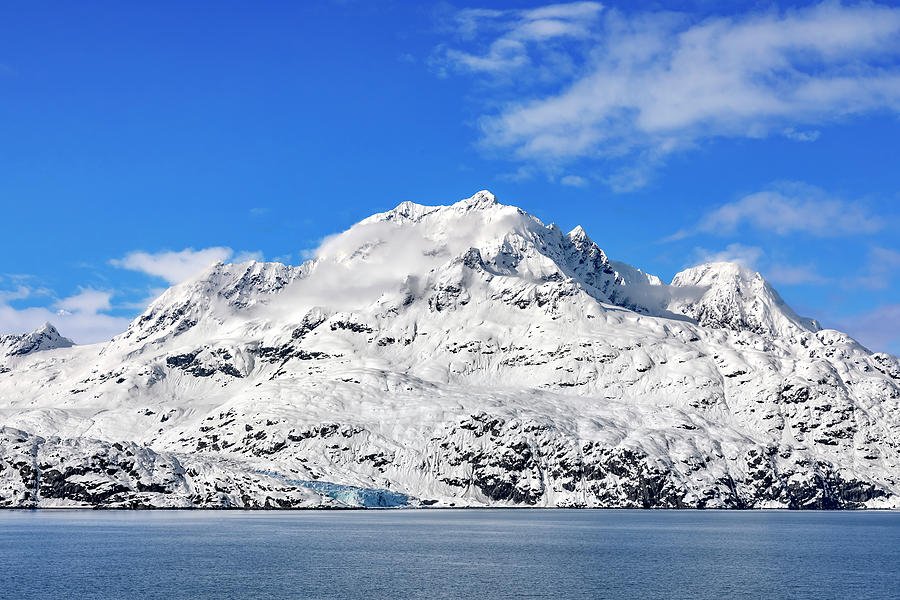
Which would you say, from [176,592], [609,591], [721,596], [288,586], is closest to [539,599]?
[609,591]

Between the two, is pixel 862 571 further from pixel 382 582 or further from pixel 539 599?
pixel 382 582

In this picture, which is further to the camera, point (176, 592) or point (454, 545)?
point (454, 545)

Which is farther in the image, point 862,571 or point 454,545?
point 454,545

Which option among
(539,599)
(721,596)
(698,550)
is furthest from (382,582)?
(698,550)

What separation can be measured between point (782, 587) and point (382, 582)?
52.1 metres

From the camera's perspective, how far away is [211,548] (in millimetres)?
172375

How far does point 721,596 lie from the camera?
118 m

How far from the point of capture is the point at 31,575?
5074 inches

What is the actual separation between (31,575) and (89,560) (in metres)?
21.4

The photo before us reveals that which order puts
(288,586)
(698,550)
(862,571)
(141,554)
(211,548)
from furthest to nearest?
(698,550), (211,548), (141,554), (862,571), (288,586)

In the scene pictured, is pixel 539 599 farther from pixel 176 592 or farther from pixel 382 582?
pixel 176 592

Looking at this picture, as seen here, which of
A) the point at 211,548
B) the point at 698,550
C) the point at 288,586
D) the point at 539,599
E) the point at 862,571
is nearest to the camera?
the point at 539,599

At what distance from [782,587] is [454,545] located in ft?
249

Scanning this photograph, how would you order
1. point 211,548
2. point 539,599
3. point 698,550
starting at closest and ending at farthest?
point 539,599, point 211,548, point 698,550
